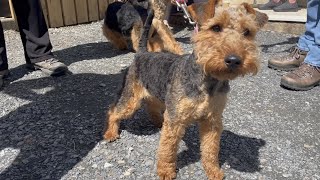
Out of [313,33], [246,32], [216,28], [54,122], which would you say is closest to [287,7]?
[313,33]

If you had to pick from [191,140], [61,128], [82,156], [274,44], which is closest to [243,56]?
[191,140]

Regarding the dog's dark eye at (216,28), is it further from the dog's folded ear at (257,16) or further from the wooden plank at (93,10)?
the wooden plank at (93,10)

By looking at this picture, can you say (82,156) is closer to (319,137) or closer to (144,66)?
(144,66)

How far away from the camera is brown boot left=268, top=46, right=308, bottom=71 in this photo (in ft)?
16.0

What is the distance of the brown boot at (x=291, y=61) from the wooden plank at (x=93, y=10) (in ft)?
12.8

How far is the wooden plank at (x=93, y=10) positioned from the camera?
23.7ft

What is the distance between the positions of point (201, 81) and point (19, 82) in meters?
2.91

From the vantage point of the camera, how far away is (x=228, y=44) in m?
2.26

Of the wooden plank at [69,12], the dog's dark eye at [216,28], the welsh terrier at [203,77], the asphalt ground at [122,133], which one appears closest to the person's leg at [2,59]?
the asphalt ground at [122,133]

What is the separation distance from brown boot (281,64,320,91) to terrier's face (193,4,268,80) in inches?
81.2

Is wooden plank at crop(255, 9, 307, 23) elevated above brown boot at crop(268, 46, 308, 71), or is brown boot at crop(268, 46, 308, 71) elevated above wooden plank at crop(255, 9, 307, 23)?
wooden plank at crop(255, 9, 307, 23)

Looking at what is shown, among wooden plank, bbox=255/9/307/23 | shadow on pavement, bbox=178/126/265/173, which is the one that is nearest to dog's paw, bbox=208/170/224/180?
shadow on pavement, bbox=178/126/265/173

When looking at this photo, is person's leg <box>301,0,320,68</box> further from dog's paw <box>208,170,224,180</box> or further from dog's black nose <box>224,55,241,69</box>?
dog's black nose <box>224,55,241,69</box>

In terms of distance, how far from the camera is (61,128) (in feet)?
11.5
